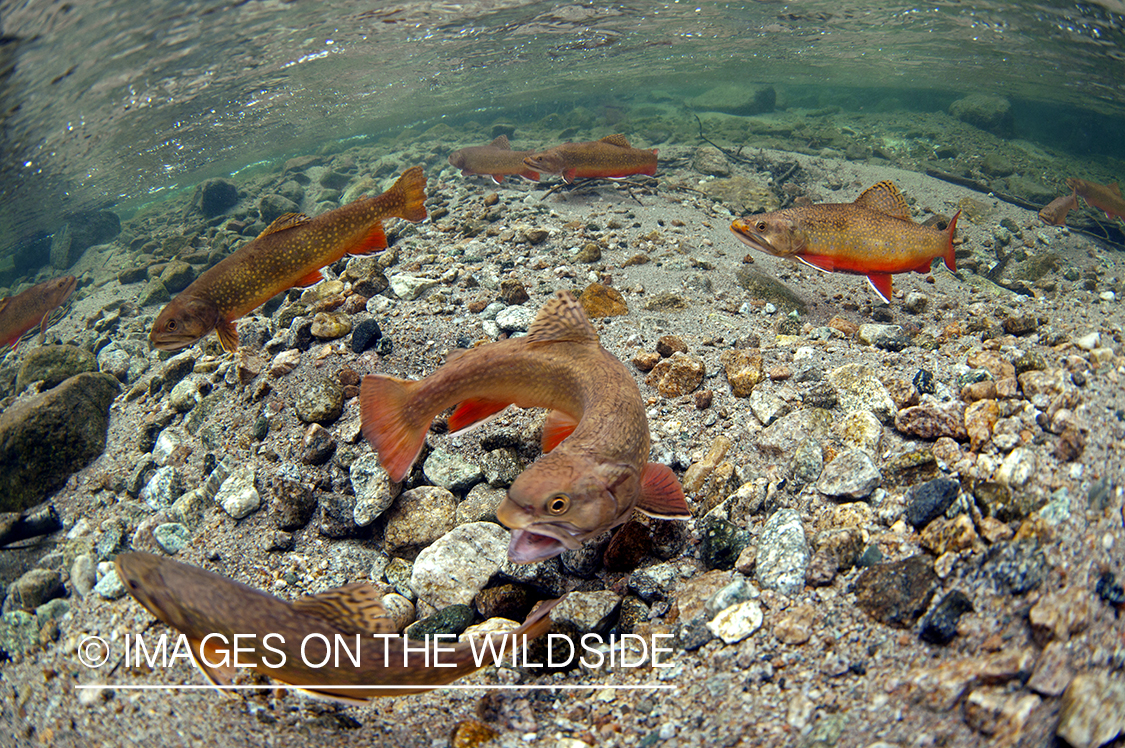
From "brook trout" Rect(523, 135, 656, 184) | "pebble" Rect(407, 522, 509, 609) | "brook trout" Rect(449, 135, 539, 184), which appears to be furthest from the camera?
"brook trout" Rect(449, 135, 539, 184)

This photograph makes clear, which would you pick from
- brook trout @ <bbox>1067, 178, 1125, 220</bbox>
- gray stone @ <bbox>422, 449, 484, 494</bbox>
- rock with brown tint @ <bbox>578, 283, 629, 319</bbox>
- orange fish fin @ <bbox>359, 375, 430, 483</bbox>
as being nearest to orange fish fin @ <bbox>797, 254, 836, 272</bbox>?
rock with brown tint @ <bbox>578, 283, 629, 319</bbox>

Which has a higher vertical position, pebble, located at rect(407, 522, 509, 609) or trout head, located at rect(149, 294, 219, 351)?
trout head, located at rect(149, 294, 219, 351)

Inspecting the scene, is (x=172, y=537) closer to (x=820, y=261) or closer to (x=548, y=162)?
(x=820, y=261)

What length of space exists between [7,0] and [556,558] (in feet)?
57.3

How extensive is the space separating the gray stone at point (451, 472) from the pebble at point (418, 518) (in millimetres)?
67

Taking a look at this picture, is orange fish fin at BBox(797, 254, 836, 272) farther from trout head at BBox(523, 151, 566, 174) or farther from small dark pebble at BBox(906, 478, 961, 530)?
trout head at BBox(523, 151, 566, 174)

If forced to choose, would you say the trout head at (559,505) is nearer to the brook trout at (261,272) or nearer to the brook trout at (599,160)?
the brook trout at (261,272)

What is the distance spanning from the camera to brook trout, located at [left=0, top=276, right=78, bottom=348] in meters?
8.59

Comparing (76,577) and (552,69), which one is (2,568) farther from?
(552,69)

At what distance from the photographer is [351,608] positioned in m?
2.13

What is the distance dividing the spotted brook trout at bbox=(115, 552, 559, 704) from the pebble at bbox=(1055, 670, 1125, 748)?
5.48 ft

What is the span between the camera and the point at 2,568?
13.5 feet

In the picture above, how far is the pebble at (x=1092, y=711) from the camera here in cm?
131

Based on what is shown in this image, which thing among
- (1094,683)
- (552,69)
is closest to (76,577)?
(1094,683)
